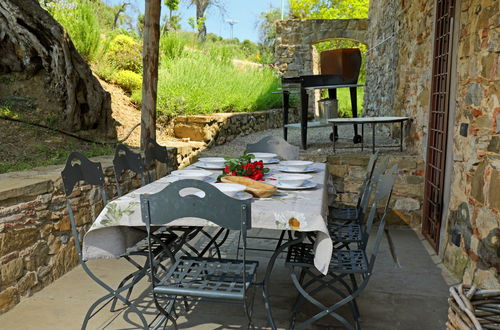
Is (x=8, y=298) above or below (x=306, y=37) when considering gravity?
below

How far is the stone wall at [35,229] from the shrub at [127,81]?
4.07 m

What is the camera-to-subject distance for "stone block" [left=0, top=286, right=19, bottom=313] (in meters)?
2.79

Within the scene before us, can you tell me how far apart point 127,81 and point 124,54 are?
2.99ft

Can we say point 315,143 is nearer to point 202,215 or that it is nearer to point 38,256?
point 38,256

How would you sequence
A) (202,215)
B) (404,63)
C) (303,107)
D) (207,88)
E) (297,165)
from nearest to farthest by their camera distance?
(202,215) < (297,165) < (303,107) < (404,63) < (207,88)

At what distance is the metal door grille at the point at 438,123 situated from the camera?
382 cm

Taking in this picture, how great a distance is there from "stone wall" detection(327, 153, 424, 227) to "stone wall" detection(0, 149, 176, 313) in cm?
262

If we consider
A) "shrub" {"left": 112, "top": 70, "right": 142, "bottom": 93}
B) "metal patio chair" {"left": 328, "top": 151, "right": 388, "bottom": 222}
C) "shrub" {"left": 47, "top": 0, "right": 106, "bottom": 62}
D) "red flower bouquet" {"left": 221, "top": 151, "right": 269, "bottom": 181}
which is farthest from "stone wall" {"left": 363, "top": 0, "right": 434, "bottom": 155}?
"shrub" {"left": 47, "top": 0, "right": 106, "bottom": 62}

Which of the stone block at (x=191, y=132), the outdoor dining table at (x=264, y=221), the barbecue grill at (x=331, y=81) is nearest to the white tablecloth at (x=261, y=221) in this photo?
the outdoor dining table at (x=264, y=221)

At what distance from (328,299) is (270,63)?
30.2 ft

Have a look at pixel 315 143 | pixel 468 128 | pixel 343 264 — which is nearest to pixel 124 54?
pixel 315 143

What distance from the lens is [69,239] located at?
3473 millimetres

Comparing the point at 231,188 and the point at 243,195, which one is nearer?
the point at 243,195

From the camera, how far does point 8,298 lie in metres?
2.84
